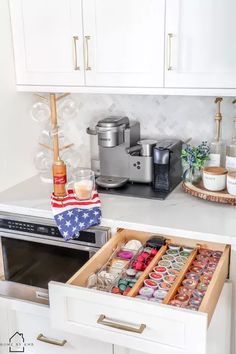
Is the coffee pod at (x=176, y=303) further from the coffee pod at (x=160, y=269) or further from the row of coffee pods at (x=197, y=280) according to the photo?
the coffee pod at (x=160, y=269)

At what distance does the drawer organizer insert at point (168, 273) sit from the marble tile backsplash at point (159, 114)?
611mm

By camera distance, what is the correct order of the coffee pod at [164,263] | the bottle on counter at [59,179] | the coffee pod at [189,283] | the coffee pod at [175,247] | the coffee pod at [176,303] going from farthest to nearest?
the bottle on counter at [59,179], the coffee pod at [175,247], the coffee pod at [164,263], the coffee pod at [189,283], the coffee pod at [176,303]

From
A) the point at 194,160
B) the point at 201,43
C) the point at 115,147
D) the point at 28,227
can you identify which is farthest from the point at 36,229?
the point at 201,43

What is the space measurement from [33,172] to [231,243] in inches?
46.1

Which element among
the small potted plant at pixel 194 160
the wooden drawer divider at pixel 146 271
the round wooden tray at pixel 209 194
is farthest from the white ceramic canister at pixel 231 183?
the wooden drawer divider at pixel 146 271

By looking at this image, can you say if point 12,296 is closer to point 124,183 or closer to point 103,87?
point 124,183

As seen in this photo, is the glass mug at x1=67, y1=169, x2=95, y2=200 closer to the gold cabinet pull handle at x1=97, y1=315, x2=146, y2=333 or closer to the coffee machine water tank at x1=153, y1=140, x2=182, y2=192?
the coffee machine water tank at x1=153, y1=140, x2=182, y2=192

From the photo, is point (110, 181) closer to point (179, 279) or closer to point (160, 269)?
point (160, 269)

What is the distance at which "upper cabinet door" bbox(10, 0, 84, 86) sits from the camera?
195cm

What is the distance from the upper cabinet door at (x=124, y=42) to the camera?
5.90 ft

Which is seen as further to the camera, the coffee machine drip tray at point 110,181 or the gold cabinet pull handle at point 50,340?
the coffee machine drip tray at point 110,181

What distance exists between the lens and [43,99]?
232 centimetres

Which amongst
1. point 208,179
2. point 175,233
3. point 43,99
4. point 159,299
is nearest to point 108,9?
point 43,99

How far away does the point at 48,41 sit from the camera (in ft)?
6.60
